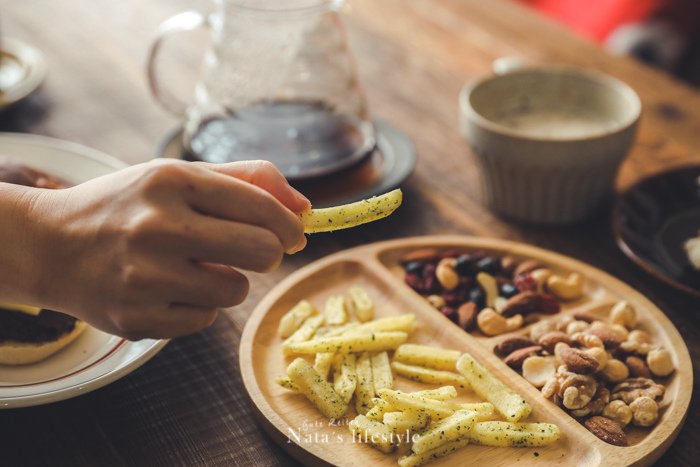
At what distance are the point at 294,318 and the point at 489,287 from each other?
273 millimetres

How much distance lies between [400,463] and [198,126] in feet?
2.37

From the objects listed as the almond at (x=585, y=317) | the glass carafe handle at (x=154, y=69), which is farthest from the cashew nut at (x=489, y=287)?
the glass carafe handle at (x=154, y=69)

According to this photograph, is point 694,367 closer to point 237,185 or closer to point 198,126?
point 237,185

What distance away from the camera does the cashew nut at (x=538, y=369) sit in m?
0.90

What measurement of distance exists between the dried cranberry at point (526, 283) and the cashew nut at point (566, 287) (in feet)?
0.07

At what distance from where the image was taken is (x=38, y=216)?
0.75 meters

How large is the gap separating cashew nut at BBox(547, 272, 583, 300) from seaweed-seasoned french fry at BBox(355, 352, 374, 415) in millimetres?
294

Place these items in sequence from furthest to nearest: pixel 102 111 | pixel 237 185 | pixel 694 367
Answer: pixel 102 111 → pixel 694 367 → pixel 237 185

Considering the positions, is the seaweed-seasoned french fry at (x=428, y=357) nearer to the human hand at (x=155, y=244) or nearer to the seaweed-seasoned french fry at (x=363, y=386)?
the seaweed-seasoned french fry at (x=363, y=386)

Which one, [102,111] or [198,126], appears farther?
[102,111]

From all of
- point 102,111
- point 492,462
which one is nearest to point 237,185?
point 492,462

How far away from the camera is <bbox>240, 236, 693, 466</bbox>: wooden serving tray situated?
0.80 meters

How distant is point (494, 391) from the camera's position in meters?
0.87

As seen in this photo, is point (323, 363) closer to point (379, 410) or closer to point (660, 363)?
point (379, 410)
